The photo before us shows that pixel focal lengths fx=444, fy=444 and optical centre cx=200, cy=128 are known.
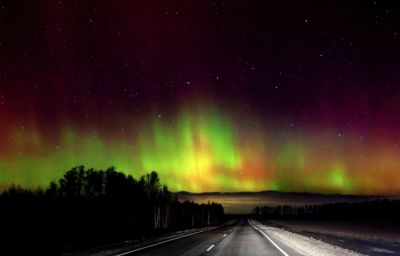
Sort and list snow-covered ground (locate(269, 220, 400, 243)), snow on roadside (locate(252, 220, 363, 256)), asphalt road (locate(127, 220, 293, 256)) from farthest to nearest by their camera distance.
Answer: snow-covered ground (locate(269, 220, 400, 243)) → snow on roadside (locate(252, 220, 363, 256)) → asphalt road (locate(127, 220, 293, 256))

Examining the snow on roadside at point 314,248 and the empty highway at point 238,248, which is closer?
the empty highway at point 238,248

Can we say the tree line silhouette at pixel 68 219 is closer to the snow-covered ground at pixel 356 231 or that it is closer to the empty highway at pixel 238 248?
the empty highway at pixel 238 248

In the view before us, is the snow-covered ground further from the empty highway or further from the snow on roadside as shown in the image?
the empty highway

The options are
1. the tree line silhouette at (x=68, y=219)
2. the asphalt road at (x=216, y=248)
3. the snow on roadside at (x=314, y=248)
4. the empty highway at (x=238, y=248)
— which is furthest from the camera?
the tree line silhouette at (x=68, y=219)

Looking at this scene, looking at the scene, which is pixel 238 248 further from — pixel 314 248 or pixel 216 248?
pixel 314 248

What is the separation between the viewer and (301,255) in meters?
19.5

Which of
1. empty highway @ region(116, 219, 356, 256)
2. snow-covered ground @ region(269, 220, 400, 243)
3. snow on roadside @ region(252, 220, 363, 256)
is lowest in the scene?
snow-covered ground @ region(269, 220, 400, 243)

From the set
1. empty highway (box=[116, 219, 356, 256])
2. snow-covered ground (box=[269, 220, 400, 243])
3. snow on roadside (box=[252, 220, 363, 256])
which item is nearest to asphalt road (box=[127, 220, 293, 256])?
empty highway (box=[116, 219, 356, 256])

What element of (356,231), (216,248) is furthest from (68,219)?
(356,231)

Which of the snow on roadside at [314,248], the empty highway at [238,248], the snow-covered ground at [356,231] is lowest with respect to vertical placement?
the snow-covered ground at [356,231]

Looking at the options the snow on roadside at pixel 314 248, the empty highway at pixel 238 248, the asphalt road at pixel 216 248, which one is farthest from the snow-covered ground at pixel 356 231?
the asphalt road at pixel 216 248

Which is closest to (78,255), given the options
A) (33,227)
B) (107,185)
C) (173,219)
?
(33,227)

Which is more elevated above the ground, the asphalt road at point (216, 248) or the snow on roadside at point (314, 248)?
the asphalt road at point (216, 248)

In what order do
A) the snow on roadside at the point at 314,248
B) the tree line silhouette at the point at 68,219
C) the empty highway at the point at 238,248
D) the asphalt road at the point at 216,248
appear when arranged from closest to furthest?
the asphalt road at the point at 216,248 → the empty highway at the point at 238,248 → the snow on roadside at the point at 314,248 → the tree line silhouette at the point at 68,219
